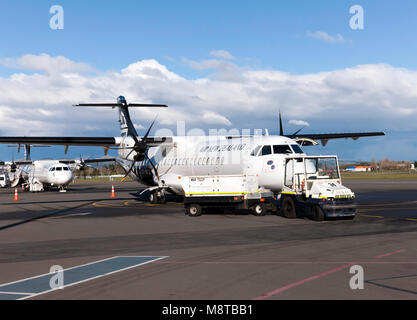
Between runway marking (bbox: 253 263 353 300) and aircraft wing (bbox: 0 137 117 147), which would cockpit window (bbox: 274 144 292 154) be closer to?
runway marking (bbox: 253 263 353 300)

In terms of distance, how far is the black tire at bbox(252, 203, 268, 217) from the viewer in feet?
58.2

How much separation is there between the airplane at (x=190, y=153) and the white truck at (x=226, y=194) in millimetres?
721

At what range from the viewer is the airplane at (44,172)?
40.8 meters

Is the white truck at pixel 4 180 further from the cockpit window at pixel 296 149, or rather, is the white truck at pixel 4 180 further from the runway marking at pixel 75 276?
the runway marking at pixel 75 276

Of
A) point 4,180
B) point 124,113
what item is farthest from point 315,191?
point 4,180

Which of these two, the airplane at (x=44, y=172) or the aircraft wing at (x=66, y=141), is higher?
the aircraft wing at (x=66, y=141)

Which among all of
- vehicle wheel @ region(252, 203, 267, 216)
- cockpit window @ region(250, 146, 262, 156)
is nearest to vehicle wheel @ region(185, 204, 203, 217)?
vehicle wheel @ region(252, 203, 267, 216)

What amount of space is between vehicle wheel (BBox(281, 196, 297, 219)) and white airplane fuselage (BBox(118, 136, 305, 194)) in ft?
3.23

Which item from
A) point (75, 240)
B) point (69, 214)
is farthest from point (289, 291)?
point (69, 214)

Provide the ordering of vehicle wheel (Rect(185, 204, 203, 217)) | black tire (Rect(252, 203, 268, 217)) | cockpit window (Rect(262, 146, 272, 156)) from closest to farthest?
black tire (Rect(252, 203, 268, 217)) < vehicle wheel (Rect(185, 204, 203, 217)) < cockpit window (Rect(262, 146, 272, 156))

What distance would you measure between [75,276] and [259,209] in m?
11.2

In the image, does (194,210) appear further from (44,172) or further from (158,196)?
(44,172)

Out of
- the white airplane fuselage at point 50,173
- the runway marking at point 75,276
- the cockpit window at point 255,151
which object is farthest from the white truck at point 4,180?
the runway marking at point 75,276
